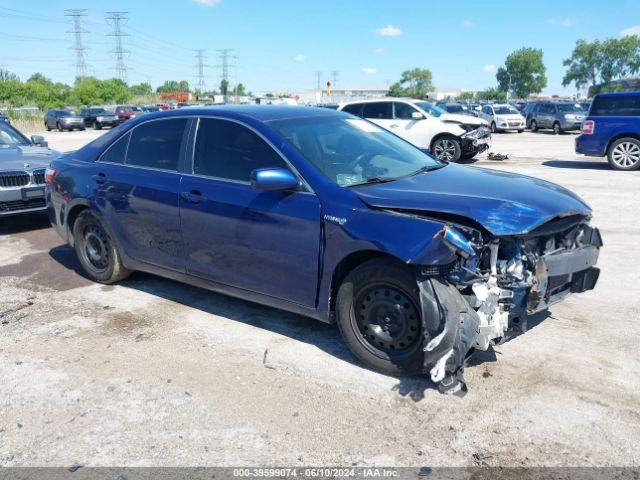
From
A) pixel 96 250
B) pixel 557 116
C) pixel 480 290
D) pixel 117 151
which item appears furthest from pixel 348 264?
pixel 557 116

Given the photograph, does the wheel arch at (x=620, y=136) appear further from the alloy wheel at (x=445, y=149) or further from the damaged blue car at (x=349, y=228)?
the damaged blue car at (x=349, y=228)

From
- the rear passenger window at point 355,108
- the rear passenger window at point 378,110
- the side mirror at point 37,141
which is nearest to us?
the side mirror at point 37,141

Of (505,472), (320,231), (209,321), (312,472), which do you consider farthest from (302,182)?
(505,472)

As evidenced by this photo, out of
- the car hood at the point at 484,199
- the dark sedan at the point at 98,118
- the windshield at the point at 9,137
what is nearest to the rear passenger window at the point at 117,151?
the car hood at the point at 484,199

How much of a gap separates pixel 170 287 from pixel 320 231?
8.18 feet

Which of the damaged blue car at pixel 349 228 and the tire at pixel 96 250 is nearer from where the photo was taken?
the damaged blue car at pixel 349 228

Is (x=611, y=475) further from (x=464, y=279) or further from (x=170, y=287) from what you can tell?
(x=170, y=287)

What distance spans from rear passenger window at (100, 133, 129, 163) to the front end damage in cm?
333

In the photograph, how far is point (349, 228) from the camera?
377 centimetres

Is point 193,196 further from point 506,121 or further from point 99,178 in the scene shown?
point 506,121

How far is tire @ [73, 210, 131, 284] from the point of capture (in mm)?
5660

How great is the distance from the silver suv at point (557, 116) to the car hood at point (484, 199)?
2668 centimetres

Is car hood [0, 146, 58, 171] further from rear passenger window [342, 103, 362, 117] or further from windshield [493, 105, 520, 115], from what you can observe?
windshield [493, 105, 520, 115]

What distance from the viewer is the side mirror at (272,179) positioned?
13.0 feet
